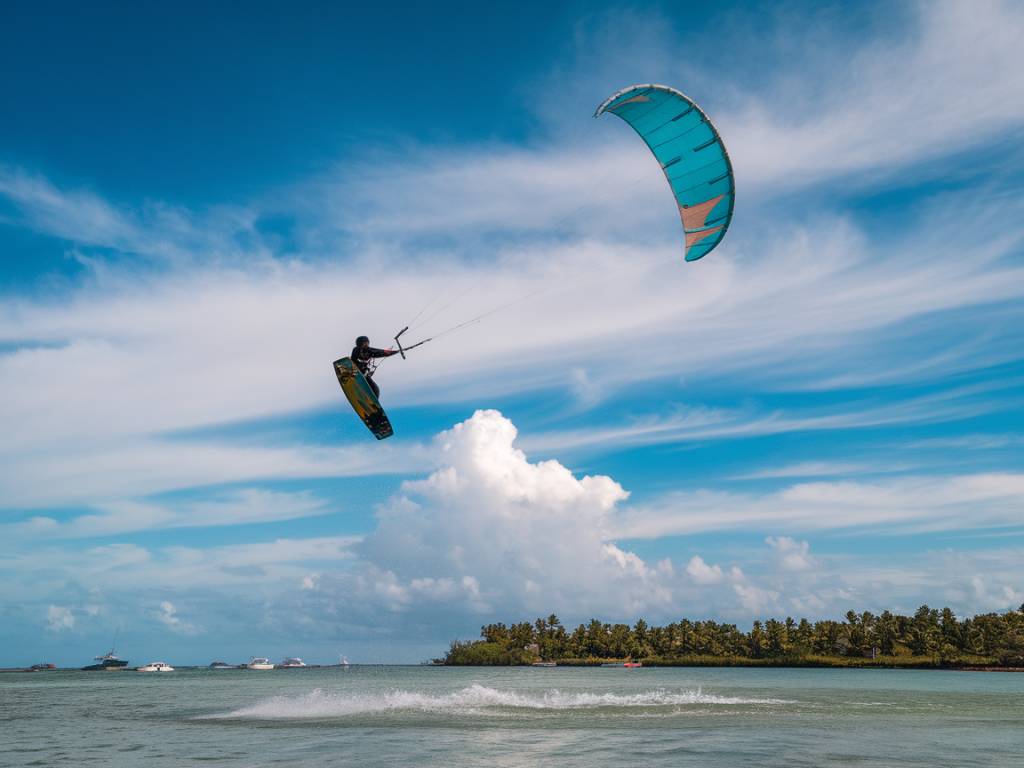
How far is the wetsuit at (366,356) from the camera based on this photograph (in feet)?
49.1

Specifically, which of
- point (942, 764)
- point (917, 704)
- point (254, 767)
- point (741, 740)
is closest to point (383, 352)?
point (254, 767)

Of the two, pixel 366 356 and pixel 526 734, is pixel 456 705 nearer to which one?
pixel 526 734

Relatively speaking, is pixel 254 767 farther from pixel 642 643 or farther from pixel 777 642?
pixel 642 643

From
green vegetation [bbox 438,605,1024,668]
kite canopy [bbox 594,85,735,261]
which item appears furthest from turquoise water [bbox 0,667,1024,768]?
green vegetation [bbox 438,605,1024,668]

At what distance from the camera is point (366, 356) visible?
15.1 m

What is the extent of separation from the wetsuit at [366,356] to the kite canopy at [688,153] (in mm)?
6182

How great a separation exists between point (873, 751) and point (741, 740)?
288 cm

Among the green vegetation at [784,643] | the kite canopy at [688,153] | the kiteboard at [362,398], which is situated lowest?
the green vegetation at [784,643]

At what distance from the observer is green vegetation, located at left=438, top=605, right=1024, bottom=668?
341ft

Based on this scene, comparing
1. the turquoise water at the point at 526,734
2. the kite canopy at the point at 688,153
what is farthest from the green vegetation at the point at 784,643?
the kite canopy at the point at 688,153

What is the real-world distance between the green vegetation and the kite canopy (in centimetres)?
11073

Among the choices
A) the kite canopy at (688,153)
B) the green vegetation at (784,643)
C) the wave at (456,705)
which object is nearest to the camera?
the kite canopy at (688,153)

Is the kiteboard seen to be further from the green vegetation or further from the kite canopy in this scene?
the green vegetation

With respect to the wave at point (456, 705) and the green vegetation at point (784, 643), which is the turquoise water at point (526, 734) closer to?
the wave at point (456, 705)
